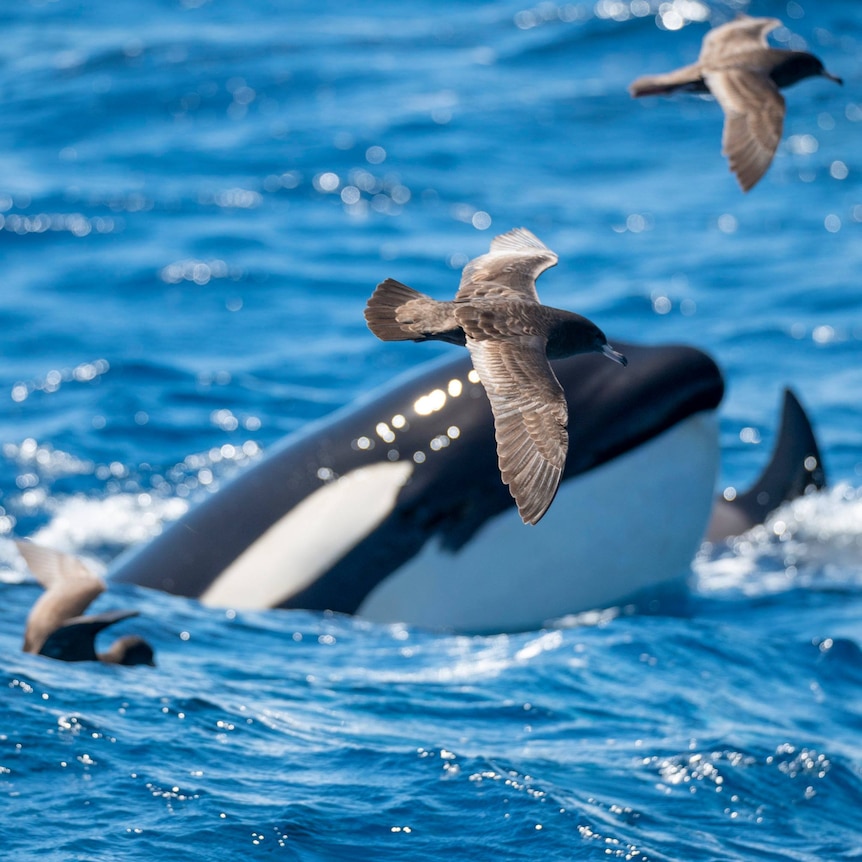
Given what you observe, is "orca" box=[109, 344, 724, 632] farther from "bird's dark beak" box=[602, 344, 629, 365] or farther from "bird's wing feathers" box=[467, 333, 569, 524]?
"bird's wing feathers" box=[467, 333, 569, 524]

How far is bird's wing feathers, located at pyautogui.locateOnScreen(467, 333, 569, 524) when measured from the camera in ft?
16.9

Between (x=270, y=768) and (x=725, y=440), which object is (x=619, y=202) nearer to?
(x=725, y=440)

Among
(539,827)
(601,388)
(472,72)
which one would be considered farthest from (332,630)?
(472,72)

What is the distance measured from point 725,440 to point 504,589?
5.85m

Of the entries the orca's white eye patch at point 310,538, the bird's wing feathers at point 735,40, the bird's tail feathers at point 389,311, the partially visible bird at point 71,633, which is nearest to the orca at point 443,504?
the orca's white eye patch at point 310,538

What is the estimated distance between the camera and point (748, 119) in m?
6.64

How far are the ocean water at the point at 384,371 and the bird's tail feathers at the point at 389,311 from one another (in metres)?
1.83

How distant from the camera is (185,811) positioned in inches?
239

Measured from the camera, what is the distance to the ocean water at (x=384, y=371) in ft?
21.4

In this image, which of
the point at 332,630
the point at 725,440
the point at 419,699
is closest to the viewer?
the point at 419,699

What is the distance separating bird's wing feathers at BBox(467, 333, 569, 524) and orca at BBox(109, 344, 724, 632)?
3.04 metres

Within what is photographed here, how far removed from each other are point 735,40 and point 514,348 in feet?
8.98

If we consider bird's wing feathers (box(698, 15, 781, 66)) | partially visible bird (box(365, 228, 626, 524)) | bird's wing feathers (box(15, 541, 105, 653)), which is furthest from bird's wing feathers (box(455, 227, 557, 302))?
bird's wing feathers (box(15, 541, 105, 653))

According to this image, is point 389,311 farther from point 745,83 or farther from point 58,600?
point 58,600
